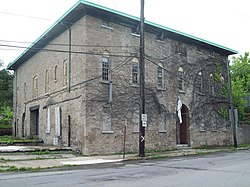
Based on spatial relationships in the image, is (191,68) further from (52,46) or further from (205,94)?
(52,46)

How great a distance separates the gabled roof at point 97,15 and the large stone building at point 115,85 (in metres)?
0.07

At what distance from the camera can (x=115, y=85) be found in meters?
21.4

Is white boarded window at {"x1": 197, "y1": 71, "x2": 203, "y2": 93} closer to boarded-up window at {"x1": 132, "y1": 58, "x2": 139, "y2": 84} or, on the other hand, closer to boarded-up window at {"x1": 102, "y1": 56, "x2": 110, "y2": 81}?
boarded-up window at {"x1": 132, "y1": 58, "x2": 139, "y2": 84}

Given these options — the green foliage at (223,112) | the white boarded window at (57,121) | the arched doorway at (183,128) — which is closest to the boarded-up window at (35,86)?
the white boarded window at (57,121)

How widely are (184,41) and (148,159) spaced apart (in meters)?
12.8

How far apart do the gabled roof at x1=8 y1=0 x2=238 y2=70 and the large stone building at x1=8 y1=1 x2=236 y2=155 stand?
65mm

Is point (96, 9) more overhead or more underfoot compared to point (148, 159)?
more overhead

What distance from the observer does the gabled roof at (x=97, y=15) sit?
66.2ft

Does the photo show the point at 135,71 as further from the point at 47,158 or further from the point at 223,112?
the point at 223,112

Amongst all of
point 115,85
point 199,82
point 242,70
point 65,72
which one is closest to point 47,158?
point 115,85

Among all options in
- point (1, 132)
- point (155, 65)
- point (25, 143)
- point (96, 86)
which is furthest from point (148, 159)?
point (1, 132)

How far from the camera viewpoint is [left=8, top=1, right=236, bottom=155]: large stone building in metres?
20.4

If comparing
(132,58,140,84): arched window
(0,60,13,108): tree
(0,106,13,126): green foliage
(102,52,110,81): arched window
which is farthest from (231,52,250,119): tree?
(0,106,13,126): green foliage

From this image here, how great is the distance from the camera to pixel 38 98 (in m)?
27.7
